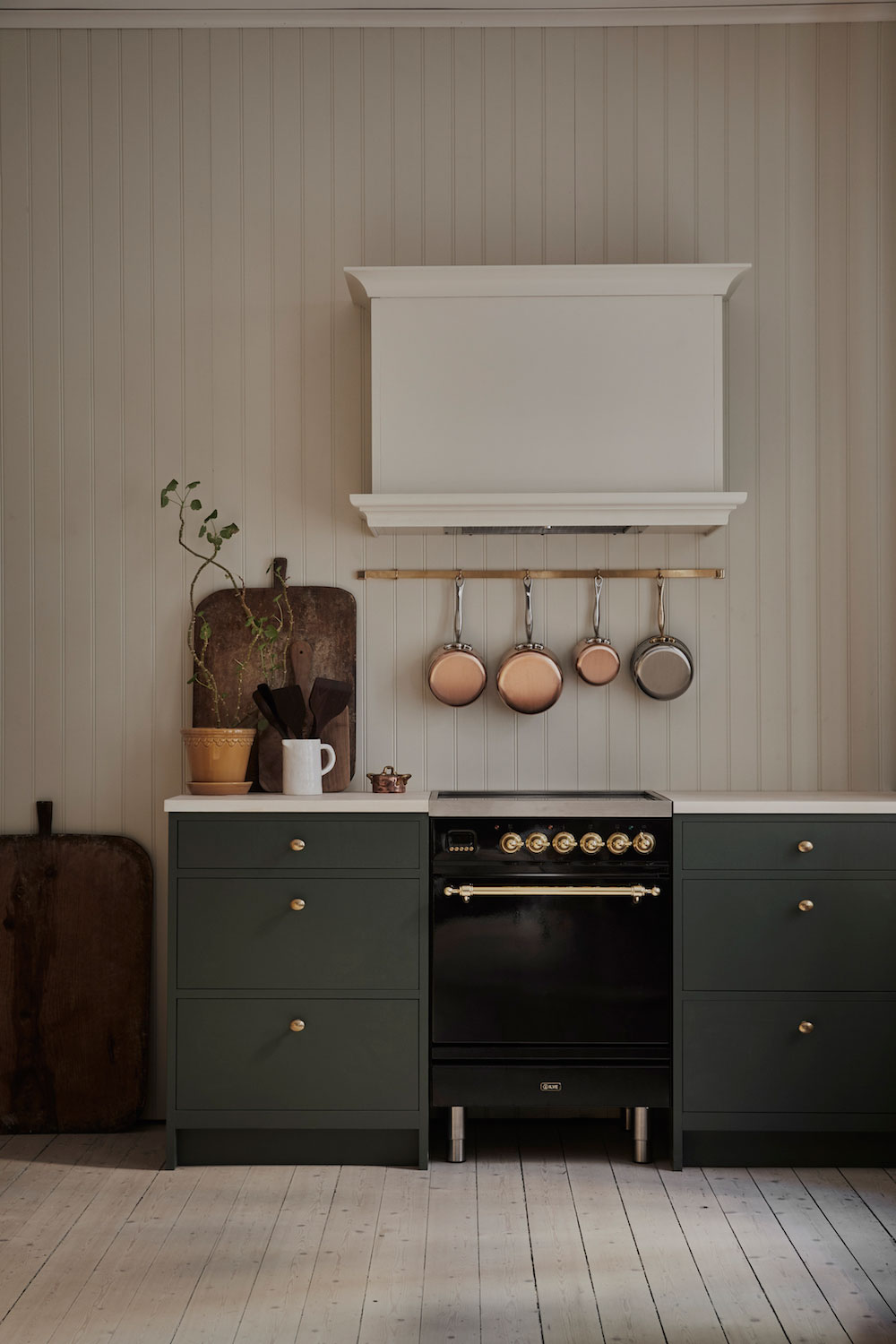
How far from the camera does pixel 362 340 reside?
10.5 feet

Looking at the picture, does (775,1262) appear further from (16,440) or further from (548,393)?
(16,440)

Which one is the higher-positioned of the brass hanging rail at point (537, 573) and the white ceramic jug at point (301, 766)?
the brass hanging rail at point (537, 573)

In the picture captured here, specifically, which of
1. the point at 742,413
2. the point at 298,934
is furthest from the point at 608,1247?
the point at 742,413

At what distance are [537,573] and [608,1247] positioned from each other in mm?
1729

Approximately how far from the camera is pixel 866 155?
3.18 m

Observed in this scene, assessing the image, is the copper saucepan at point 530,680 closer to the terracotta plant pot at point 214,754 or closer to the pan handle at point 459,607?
the pan handle at point 459,607

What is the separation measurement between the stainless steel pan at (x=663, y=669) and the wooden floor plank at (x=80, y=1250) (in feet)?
6.00

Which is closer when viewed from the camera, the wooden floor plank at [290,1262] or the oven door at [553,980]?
the wooden floor plank at [290,1262]

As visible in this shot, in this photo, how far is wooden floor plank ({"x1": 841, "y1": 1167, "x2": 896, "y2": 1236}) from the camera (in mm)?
2482

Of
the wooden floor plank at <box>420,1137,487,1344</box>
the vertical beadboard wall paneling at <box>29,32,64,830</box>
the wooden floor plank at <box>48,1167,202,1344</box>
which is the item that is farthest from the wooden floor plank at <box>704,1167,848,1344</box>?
the vertical beadboard wall paneling at <box>29,32,64,830</box>

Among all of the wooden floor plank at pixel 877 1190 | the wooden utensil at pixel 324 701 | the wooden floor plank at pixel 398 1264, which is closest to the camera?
the wooden floor plank at pixel 398 1264

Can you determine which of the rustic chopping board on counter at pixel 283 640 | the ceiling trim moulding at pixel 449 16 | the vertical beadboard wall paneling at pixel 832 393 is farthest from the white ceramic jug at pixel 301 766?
the ceiling trim moulding at pixel 449 16

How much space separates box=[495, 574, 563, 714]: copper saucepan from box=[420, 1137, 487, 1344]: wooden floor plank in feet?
3.99

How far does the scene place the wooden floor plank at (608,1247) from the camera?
2.03 m
